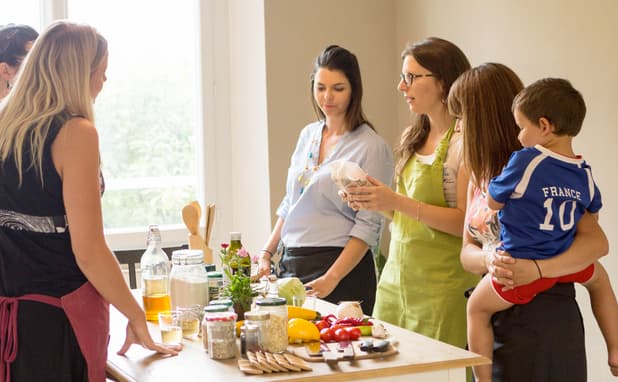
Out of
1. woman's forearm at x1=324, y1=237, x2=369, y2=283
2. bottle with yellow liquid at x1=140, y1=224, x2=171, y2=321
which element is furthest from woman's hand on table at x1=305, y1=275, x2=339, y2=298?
bottle with yellow liquid at x1=140, y1=224, x2=171, y2=321

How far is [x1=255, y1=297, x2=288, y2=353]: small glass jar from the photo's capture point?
6.86 ft

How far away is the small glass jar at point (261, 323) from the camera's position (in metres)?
2.09

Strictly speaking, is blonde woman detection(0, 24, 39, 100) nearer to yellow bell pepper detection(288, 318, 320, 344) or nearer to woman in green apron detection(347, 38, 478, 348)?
woman in green apron detection(347, 38, 478, 348)

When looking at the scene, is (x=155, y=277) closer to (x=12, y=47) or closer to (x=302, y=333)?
(x=302, y=333)

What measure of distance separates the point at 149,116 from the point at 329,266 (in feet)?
6.38

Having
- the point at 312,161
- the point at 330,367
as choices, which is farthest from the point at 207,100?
the point at 330,367

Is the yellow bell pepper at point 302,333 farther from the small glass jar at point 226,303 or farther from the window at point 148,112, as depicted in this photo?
the window at point 148,112

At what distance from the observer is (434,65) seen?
2.79 meters

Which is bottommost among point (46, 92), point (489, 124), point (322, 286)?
point (322, 286)

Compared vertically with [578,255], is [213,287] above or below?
below

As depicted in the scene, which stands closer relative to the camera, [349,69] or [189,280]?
[189,280]

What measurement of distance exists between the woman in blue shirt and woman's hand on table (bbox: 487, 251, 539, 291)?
896 mm

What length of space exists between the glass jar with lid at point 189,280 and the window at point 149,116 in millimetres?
2097

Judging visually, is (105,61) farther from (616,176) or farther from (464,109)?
(616,176)
